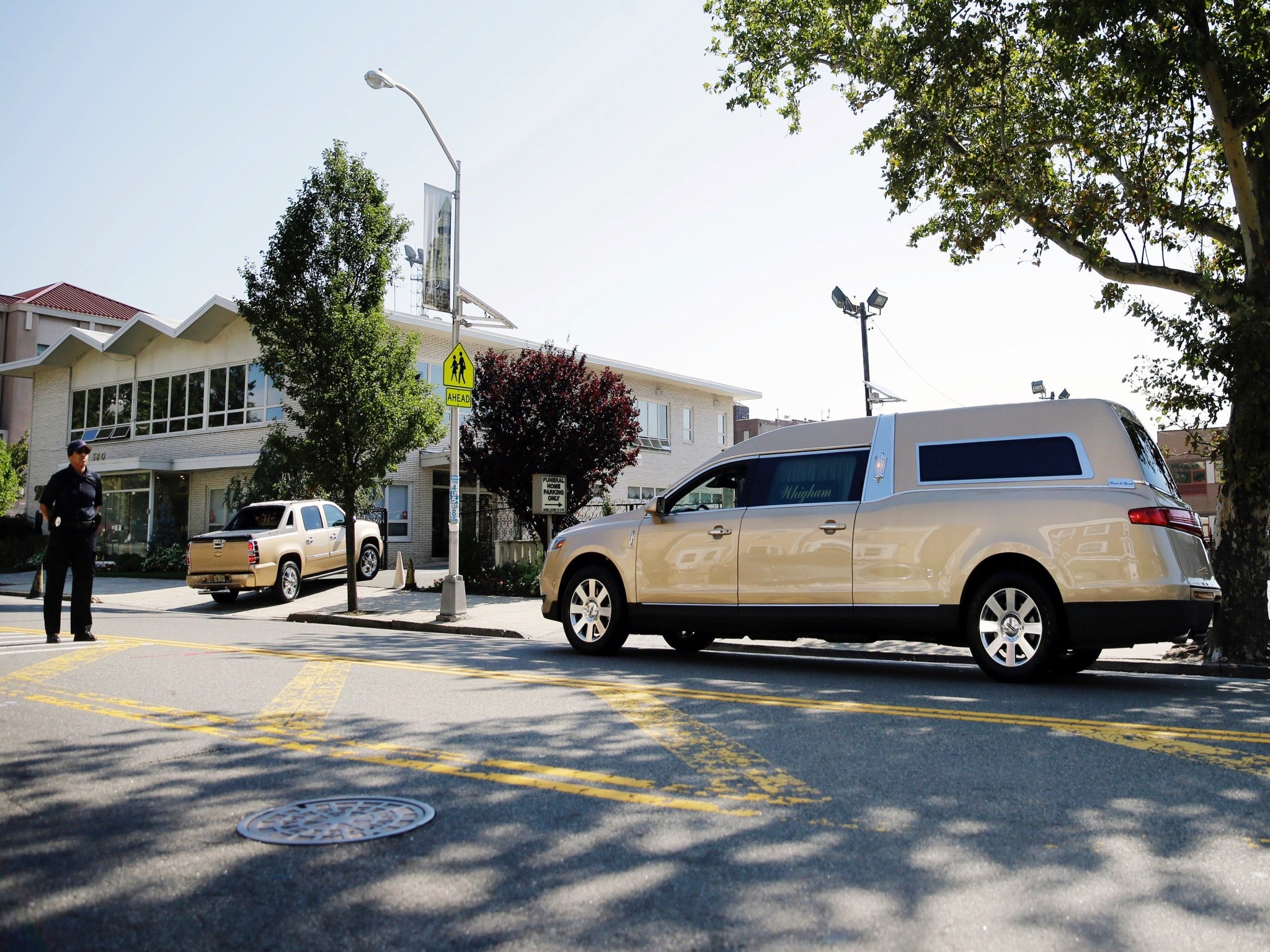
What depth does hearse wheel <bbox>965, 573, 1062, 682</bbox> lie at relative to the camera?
26.1ft

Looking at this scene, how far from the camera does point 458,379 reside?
15.3 metres

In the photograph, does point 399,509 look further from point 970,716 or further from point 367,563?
point 970,716

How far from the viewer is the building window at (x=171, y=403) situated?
32.0 meters

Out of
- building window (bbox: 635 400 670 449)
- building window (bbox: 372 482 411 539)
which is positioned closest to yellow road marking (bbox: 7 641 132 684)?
building window (bbox: 372 482 411 539)

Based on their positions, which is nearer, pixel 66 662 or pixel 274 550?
pixel 66 662

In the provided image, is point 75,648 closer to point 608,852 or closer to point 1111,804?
point 608,852

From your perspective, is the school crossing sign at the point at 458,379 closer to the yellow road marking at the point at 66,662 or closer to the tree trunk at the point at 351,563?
the tree trunk at the point at 351,563

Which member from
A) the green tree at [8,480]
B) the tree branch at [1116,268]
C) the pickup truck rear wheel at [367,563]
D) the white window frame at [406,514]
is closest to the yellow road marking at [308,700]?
the tree branch at [1116,268]

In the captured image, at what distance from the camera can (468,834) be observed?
3.98 meters

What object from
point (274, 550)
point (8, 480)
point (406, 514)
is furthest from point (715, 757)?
point (8, 480)

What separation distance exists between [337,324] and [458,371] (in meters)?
2.85

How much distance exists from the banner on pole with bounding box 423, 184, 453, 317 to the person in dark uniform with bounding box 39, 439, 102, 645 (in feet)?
21.7

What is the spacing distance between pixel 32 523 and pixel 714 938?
38.3 m

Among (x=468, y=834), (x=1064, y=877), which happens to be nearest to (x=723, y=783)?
(x=468, y=834)
